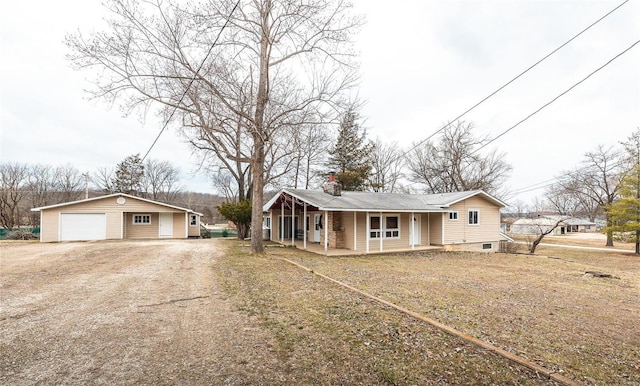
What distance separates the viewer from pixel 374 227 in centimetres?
1622

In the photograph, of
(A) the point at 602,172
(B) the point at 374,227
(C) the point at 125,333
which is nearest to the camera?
(C) the point at 125,333

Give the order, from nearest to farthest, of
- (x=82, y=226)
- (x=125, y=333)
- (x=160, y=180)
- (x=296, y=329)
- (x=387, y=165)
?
(x=125, y=333)
(x=296, y=329)
(x=82, y=226)
(x=387, y=165)
(x=160, y=180)

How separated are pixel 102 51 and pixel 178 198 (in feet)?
143

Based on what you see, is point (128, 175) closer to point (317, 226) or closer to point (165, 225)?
point (165, 225)

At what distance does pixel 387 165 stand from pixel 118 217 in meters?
25.1

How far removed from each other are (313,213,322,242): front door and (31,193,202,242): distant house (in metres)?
11.0

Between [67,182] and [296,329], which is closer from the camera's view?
[296,329]

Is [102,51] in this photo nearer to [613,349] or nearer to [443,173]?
[613,349]

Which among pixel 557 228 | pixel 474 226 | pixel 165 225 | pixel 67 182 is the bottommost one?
pixel 557 228

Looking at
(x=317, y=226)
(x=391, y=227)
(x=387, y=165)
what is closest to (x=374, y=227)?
(x=391, y=227)

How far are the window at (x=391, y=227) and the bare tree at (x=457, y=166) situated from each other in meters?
15.7

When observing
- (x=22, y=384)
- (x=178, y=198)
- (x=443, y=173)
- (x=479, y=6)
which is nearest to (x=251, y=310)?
(x=22, y=384)

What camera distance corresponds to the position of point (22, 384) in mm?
2844

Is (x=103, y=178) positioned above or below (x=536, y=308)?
above
